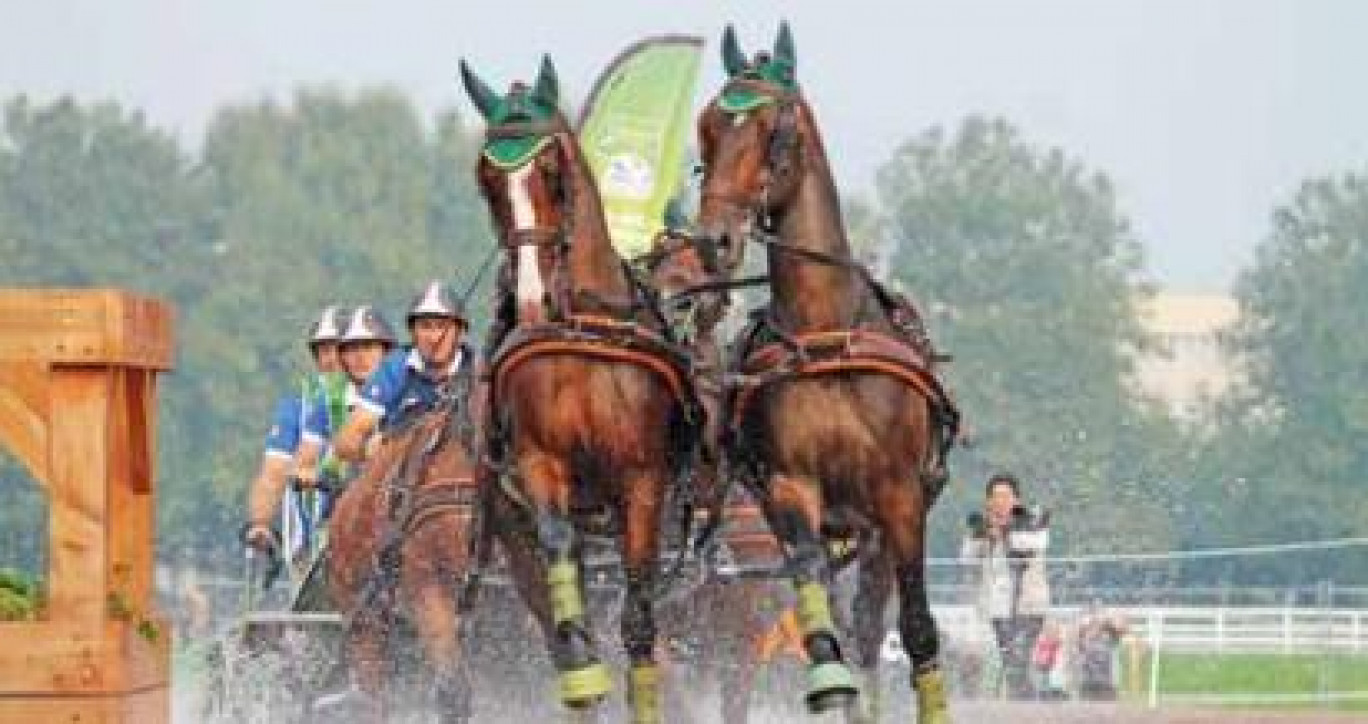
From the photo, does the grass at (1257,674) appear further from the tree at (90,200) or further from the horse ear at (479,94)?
the tree at (90,200)

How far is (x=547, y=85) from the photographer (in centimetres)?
1304

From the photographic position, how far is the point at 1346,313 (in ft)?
246

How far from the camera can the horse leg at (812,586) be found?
1266 cm

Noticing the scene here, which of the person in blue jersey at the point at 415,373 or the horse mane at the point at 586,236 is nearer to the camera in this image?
the horse mane at the point at 586,236

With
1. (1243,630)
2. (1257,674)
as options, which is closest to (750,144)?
(1257,674)

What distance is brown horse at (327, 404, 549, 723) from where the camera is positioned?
14711 millimetres

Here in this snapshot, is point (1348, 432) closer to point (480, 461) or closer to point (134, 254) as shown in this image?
point (134, 254)

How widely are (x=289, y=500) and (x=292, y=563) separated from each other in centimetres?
33

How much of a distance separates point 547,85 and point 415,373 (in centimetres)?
350

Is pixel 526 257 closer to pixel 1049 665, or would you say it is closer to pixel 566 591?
pixel 566 591

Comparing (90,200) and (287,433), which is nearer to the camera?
(287,433)

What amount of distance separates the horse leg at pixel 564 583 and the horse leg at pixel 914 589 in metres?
1.07

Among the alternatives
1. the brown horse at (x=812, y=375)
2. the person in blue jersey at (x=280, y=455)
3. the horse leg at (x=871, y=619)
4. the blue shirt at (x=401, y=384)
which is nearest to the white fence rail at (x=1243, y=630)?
the person in blue jersey at (x=280, y=455)

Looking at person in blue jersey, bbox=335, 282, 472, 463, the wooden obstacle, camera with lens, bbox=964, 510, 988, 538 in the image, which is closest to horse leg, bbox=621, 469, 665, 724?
the wooden obstacle
